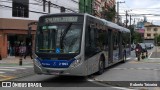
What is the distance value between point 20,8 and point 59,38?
2524 centimetres

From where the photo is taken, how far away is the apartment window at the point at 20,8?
1535 inches

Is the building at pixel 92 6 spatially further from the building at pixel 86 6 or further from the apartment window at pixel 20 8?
the apartment window at pixel 20 8

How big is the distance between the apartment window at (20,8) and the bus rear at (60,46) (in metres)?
23.9

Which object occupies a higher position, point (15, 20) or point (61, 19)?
point (15, 20)

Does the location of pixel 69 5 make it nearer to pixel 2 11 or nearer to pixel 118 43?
pixel 2 11

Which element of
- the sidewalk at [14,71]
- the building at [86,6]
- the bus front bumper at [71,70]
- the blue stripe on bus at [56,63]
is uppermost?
the building at [86,6]

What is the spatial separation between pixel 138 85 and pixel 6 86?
519cm

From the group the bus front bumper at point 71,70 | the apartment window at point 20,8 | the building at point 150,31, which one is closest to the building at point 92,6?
the apartment window at point 20,8

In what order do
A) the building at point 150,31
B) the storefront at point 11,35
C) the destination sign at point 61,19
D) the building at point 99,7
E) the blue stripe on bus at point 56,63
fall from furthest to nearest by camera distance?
the building at point 150,31 < the building at point 99,7 < the storefront at point 11,35 < the destination sign at point 61,19 < the blue stripe on bus at point 56,63

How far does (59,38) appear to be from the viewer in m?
15.1

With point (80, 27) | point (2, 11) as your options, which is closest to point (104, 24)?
point (80, 27)

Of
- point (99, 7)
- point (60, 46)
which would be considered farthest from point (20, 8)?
point (99, 7)

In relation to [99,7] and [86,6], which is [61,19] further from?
[99,7]

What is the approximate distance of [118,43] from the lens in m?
25.1
